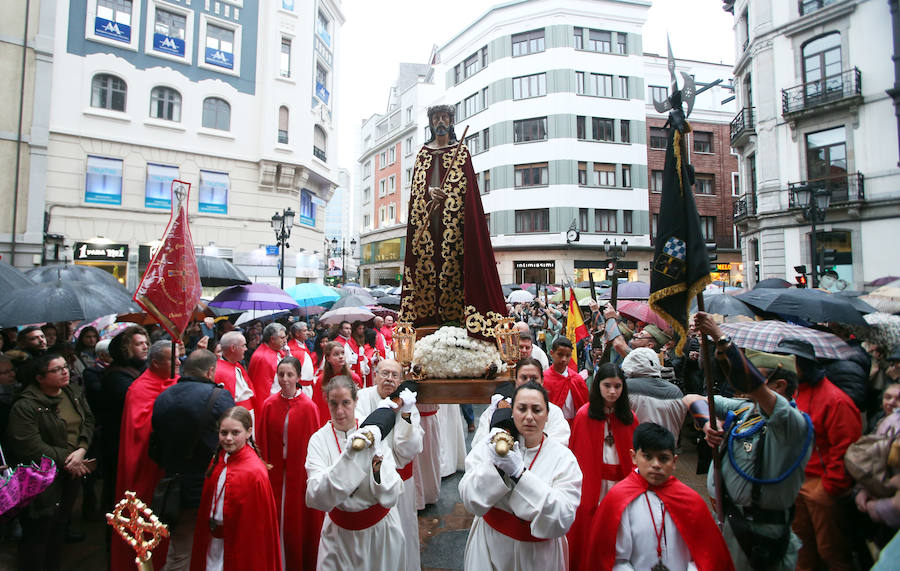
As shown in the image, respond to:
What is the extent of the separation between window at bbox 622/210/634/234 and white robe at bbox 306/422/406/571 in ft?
101

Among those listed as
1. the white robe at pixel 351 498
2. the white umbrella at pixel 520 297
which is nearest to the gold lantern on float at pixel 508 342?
the white robe at pixel 351 498

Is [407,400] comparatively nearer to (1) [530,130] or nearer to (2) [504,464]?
(2) [504,464]

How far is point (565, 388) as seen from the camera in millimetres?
5500

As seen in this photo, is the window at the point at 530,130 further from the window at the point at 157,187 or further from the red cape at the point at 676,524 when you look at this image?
the red cape at the point at 676,524

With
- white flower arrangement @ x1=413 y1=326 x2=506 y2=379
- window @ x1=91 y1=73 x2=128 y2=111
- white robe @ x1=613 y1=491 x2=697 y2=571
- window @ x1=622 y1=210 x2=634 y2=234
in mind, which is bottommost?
white robe @ x1=613 y1=491 x2=697 y2=571

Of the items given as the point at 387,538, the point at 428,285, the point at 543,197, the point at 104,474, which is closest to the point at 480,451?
the point at 387,538

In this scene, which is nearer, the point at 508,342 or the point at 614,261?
the point at 508,342

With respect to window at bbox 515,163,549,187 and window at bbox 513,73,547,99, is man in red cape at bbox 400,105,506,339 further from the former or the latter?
window at bbox 513,73,547,99

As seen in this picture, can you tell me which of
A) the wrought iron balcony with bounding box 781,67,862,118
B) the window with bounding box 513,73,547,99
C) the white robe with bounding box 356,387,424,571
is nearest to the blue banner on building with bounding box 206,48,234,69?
the window with bounding box 513,73,547,99

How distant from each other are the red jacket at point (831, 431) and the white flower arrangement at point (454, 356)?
2570mm

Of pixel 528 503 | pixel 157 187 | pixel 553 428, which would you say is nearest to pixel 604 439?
pixel 553 428

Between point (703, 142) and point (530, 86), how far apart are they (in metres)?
12.9

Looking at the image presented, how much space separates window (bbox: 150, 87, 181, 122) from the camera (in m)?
19.4

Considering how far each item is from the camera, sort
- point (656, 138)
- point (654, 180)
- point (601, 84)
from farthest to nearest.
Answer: point (656, 138)
point (654, 180)
point (601, 84)
